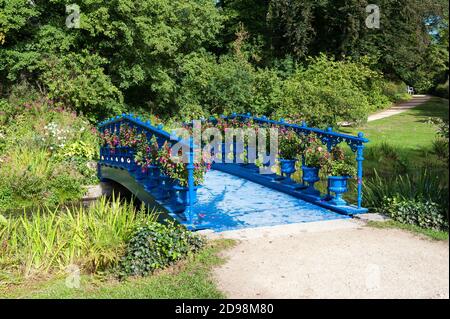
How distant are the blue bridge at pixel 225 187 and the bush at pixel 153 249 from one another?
721 millimetres

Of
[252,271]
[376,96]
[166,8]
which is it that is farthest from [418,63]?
[252,271]

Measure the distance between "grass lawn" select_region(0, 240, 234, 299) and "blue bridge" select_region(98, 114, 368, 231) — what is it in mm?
1086

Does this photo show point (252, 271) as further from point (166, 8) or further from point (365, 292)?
point (166, 8)

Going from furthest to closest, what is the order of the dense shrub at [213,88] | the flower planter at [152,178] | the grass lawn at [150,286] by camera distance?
the dense shrub at [213,88], the flower planter at [152,178], the grass lawn at [150,286]

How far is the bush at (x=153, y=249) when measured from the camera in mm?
5172

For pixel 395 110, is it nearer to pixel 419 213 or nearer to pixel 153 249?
pixel 419 213

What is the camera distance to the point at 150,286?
15.7 ft

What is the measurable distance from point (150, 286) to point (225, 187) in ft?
14.9

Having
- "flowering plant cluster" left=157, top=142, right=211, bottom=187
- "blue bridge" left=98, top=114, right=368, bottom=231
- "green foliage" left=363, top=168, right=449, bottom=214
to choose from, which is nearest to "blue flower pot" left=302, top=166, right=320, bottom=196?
"blue bridge" left=98, top=114, right=368, bottom=231

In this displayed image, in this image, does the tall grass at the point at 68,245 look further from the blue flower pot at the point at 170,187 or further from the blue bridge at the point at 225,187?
the blue bridge at the point at 225,187

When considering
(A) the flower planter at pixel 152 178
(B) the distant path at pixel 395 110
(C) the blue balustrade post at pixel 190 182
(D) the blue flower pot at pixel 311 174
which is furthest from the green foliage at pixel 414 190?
(B) the distant path at pixel 395 110

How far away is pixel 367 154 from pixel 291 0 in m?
10.7

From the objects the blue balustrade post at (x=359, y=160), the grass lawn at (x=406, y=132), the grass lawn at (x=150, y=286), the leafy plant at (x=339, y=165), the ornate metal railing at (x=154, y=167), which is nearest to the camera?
the grass lawn at (x=150, y=286)
